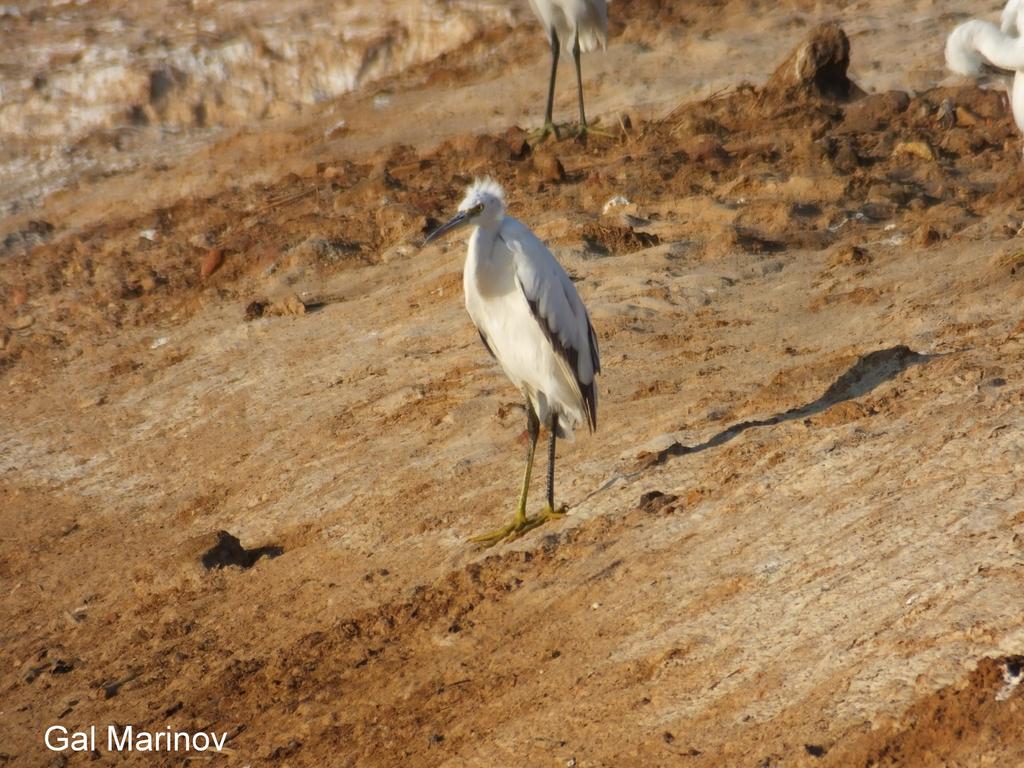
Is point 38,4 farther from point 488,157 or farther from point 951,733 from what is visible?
point 951,733

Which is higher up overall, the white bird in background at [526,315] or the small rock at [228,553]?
the white bird in background at [526,315]

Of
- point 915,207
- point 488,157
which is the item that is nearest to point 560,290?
point 915,207

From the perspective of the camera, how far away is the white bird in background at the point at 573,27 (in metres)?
13.8

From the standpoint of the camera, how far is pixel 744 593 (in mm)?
5668

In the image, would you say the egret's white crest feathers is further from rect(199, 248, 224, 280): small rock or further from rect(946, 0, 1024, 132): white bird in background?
rect(199, 248, 224, 280): small rock

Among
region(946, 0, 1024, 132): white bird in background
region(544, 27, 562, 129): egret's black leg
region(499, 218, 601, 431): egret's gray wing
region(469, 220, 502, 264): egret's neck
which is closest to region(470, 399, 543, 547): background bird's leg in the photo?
region(499, 218, 601, 431): egret's gray wing

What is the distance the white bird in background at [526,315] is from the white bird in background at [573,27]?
689 centimetres

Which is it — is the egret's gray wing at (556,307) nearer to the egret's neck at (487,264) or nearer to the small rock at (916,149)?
the egret's neck at (487,264)

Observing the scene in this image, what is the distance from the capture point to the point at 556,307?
6973 mm

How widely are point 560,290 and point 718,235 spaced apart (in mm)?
3790

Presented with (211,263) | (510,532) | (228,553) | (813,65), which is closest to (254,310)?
(211,263)

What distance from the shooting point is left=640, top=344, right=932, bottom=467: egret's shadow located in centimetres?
→ 717

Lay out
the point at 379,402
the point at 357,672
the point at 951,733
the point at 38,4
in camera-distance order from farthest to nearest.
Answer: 1. the point at 38,4
2. the point at 379,402
3. the point at 357,672
4. the point at 951,733

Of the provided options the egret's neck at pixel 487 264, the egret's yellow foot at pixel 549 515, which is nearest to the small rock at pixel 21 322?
the egret's neck at pixel 487 264
